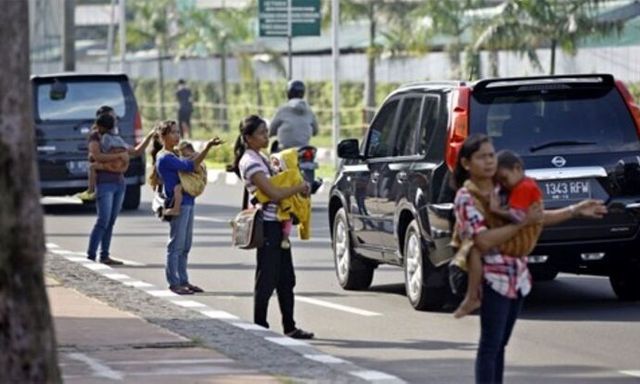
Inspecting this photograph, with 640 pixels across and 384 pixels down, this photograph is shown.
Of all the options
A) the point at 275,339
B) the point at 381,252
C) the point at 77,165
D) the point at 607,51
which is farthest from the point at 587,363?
the point at 607,51

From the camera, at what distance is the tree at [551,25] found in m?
43.5

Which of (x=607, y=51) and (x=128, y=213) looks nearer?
(x=128, y=213)

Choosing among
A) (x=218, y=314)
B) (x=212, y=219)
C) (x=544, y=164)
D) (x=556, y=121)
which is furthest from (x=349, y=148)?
(x=212, y=219)

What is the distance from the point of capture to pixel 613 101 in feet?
50.5

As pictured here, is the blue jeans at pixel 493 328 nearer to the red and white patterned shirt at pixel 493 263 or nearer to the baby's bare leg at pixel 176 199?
the red and white patterned shirt at pixel 493 263

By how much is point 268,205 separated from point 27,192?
5284 millimetres

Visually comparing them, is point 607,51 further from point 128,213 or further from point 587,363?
point 587,363

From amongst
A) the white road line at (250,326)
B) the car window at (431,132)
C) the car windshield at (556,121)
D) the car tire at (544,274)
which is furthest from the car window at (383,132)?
the white road line at (250,326)

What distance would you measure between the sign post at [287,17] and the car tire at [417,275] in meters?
22.5

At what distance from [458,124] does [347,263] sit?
2.78 meters

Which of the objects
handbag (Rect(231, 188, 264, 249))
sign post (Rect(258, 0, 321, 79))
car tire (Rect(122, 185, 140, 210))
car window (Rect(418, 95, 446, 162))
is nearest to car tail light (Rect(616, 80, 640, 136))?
car window (Rect(418, 95, 446, 162))

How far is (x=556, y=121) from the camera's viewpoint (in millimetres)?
15195

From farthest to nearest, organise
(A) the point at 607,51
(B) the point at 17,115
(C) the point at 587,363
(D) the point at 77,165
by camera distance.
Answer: (A) the point at 607,51
(D) the point at 77,165
(C) the point at 587,363
(B) the point at 17,115

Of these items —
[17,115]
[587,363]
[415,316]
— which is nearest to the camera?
[17,115]
